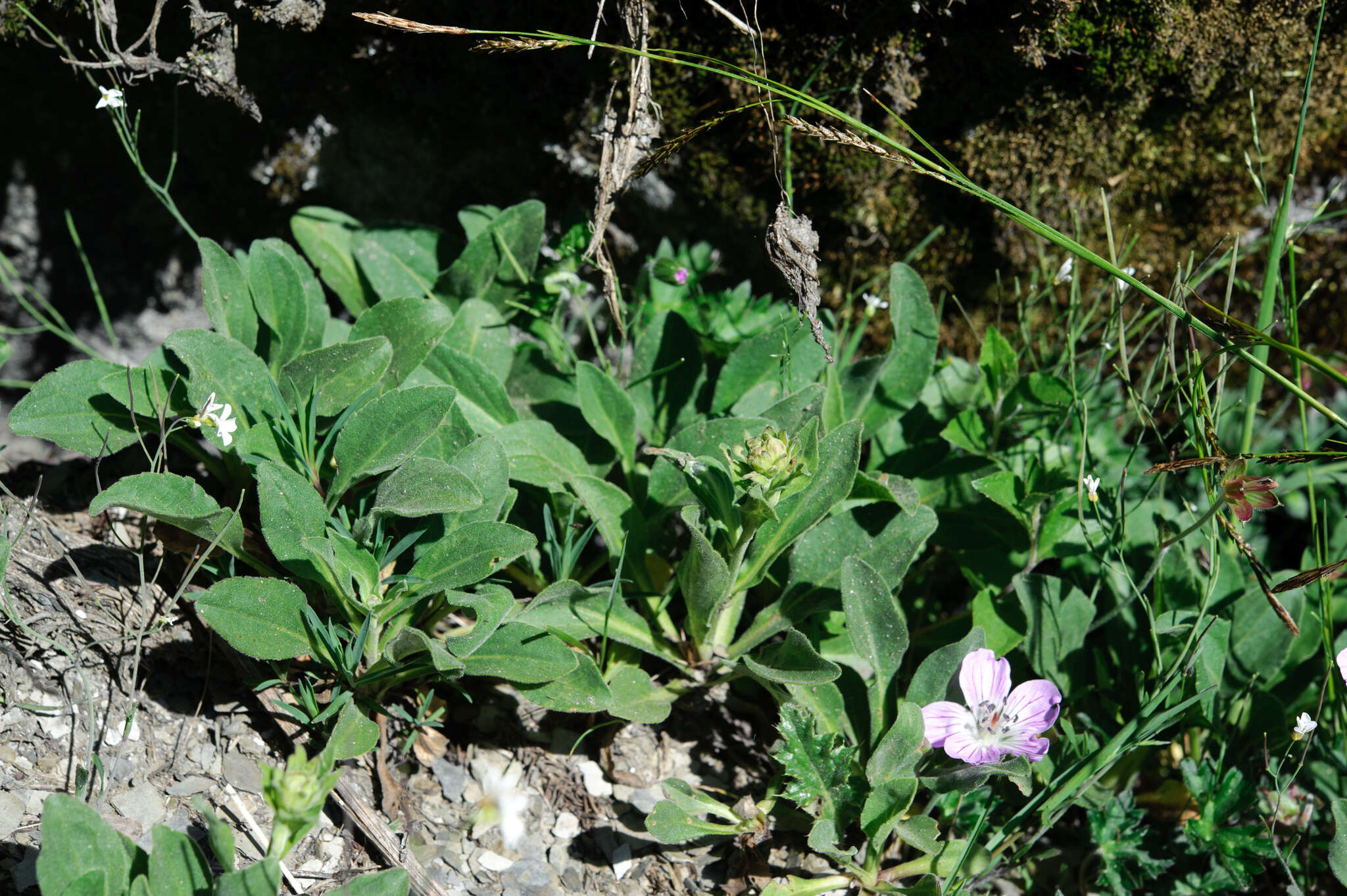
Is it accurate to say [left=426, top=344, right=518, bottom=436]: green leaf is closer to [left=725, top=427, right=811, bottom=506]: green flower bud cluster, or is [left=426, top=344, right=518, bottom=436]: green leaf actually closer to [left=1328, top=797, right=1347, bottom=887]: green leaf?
[left=725, top=427, right=811, bottom=506]: green flower bud cluster

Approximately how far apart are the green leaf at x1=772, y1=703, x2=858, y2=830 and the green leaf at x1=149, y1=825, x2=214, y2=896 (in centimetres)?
87

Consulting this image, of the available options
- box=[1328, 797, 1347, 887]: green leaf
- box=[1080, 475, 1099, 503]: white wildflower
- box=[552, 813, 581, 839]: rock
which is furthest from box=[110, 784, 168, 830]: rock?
box=[1328, 797, 1347, 887]: green leaf

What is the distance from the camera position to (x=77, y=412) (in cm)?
173

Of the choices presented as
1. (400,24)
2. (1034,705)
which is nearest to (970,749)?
(1034,705)

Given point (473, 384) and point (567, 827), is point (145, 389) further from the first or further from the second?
point (567, 827)

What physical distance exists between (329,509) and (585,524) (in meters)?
0.54

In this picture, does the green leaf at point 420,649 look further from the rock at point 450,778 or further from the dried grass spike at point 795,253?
the dried grass spike at point 795,253

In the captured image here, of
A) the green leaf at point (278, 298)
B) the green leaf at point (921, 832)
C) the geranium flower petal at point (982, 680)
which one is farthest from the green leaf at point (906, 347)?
the green leaf at point (278, 298)

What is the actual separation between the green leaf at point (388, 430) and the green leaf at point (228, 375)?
0.49 feet

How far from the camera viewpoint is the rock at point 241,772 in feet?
5.25

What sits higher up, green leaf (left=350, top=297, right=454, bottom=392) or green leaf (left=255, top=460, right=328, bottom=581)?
green leaf (left=350, top=297, right=454, bottom=392)

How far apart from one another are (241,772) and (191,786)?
79 millimetres

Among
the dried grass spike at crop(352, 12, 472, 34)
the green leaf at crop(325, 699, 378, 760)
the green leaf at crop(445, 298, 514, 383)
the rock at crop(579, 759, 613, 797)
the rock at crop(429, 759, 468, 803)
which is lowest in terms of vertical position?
the rock at crop(579, 759, 613, 797)

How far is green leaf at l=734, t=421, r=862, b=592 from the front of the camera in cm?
173
